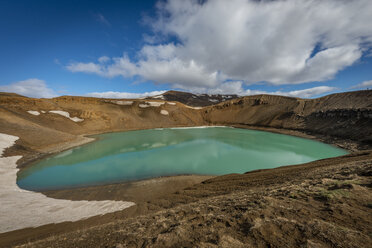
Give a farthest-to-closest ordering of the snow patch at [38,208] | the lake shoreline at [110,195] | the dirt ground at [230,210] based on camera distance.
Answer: the snow patch at [38,208] < the lake shoreline at [110,195] < the dirt ground at [230,210]

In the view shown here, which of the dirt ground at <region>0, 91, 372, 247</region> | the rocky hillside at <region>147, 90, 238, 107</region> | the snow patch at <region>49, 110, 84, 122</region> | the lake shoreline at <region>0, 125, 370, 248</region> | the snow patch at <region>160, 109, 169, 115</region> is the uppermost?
the rocky hillside at <region>147, 90, 238, 107</region>

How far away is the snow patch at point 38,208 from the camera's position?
18.7 feet

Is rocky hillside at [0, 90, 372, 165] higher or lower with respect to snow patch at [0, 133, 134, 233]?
higher

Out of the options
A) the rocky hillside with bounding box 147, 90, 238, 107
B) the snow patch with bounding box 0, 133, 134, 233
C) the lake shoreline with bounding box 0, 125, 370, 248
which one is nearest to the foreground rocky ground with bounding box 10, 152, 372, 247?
the lake shoreline with bounding box 0, 125, 370, 248

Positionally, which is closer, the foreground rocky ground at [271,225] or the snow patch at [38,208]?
the foreground rocky ground at [271,225]

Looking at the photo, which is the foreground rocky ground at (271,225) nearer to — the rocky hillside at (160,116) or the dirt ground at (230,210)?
the dirt ground at (230,210)

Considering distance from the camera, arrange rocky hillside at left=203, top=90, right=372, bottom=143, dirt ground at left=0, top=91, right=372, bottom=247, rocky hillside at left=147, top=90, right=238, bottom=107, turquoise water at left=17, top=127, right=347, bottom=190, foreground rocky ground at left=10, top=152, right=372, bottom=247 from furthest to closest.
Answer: rocky hillside at left=147, top=90, right=238, bottom=107 < rocky hillside at left=203, top=90, right=372, bottom=143 < turquoise water at left=17, top=127, right=347, bottom=190 < dirt ground at left=0, top=91, right=372, bottom=247 < foreground rocky ground at left=10, top=152, right=372, bottom=247

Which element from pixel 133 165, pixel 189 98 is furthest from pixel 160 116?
pixel 189 98

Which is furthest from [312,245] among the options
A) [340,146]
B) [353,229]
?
[340,146]

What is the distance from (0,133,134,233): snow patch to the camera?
571cm

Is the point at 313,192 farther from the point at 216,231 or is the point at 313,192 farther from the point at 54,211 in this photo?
the point at 54,211

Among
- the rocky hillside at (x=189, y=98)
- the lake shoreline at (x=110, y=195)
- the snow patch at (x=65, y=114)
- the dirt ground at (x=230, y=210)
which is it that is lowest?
the lake shoreline at (x=110, y=195)

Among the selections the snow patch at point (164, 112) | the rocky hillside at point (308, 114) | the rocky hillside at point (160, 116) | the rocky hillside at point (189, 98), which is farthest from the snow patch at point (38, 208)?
the rocky hillside at point (189, 98)

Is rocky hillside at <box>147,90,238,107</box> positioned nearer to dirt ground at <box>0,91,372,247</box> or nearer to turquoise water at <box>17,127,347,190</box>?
turquoise water at <box>17,127,347,190</box>
